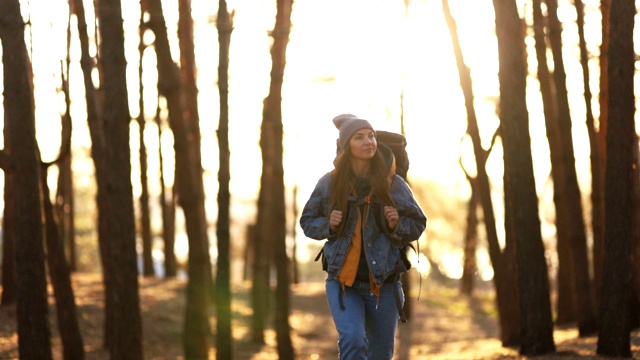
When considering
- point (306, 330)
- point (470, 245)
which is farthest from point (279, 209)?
point (470, 245)

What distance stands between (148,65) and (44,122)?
10.1 ft

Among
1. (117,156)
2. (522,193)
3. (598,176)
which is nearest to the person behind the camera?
(522,193)

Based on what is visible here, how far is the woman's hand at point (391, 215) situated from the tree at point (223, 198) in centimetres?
626

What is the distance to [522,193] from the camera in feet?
40.1

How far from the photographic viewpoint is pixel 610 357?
11.6m

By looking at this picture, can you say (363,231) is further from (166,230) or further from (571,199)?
(166,230)

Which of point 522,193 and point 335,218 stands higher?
point 335,218

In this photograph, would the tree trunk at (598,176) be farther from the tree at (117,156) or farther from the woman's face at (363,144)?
the woman's face at (363,144)

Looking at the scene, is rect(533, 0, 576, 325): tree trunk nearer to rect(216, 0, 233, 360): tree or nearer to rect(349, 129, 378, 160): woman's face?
rect(216, 0, 233, 360): tree

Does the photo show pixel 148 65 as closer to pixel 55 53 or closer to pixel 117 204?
pixel 55 53

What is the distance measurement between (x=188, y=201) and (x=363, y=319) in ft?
30.4

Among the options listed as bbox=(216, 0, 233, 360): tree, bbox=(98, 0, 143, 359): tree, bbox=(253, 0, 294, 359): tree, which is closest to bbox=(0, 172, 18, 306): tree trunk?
bbox=(253, 0, 294, 359): tree

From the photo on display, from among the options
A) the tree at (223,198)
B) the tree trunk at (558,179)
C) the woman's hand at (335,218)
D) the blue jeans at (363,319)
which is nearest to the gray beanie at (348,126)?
the woman's hand at (335,218)

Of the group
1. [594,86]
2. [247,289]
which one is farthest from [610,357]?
[247,289]
